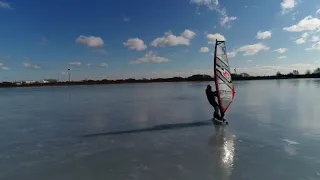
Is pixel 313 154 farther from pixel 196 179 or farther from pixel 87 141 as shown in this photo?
pixel 87 141

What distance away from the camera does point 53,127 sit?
25.1 feet

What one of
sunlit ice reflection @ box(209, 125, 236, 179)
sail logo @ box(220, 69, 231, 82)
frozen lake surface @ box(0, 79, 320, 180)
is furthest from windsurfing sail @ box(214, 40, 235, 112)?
sunlit ice reflection @ box(209, 125, 236, 179)

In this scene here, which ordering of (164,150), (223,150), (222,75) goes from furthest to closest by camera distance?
1. (222,75)
2. (164,150)
3. (223,150)

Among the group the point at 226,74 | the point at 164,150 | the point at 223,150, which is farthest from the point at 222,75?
the point at 164,150

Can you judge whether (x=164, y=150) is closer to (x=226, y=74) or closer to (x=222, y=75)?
(x=222, y=75)

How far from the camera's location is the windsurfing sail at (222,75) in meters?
Answer: 7.76

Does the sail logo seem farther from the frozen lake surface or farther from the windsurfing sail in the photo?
the frozen lake surface

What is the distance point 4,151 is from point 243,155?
4.65m

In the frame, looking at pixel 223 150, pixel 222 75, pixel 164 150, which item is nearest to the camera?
pixel 223 150

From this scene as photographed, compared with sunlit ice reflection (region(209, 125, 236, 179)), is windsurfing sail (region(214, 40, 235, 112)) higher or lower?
higher

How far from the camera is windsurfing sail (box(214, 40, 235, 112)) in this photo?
7758 mm

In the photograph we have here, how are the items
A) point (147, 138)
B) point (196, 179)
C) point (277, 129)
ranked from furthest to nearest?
point (277, 129) < point (147, 138) < point (196, 179)

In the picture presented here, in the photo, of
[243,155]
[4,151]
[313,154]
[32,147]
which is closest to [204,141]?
[243,155]

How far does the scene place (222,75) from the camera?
785 cm
